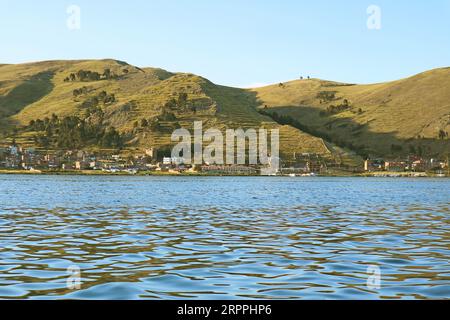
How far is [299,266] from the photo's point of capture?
2628 cm

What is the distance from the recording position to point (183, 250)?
31.3 metres

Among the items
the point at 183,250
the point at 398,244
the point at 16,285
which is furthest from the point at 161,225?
the point at 16,285

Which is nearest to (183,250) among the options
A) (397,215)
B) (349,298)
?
(349,298)

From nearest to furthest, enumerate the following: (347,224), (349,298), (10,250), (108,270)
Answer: (349,298)
(108,270)
(10,250)
(347,224)

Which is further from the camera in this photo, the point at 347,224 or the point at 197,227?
the point at 347,224

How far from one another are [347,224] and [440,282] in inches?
979
